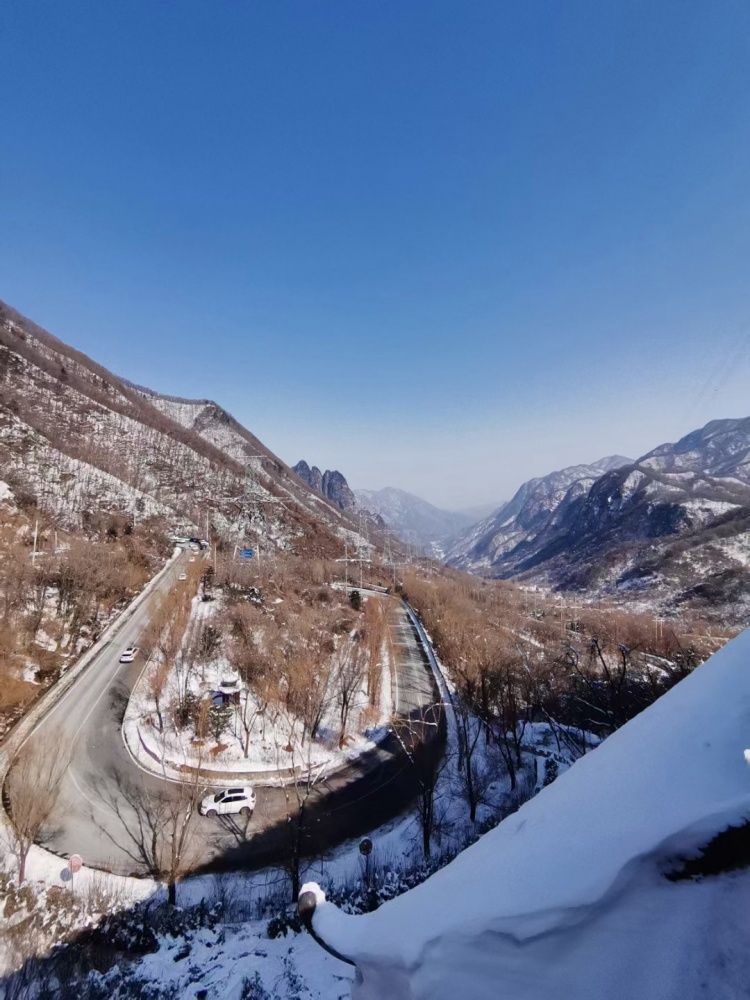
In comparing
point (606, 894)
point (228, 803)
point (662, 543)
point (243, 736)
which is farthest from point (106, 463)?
point (662, 543)

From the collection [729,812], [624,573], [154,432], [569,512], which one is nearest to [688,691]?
[729,812]

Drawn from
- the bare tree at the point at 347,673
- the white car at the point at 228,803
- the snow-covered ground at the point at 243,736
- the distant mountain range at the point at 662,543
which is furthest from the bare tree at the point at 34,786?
the distant mountain range at the point at 662,543

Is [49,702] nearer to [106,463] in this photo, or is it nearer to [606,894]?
[606,894]

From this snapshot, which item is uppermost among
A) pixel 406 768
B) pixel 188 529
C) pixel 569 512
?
pixel 569 512

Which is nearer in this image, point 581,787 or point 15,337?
point 581,787

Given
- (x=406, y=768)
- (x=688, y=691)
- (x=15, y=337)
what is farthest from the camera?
(x=15, y=337)

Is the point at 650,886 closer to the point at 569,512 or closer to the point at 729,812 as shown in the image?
the point at 729,812

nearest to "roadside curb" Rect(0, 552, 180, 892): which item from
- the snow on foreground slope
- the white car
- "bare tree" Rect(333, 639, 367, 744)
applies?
the white car
